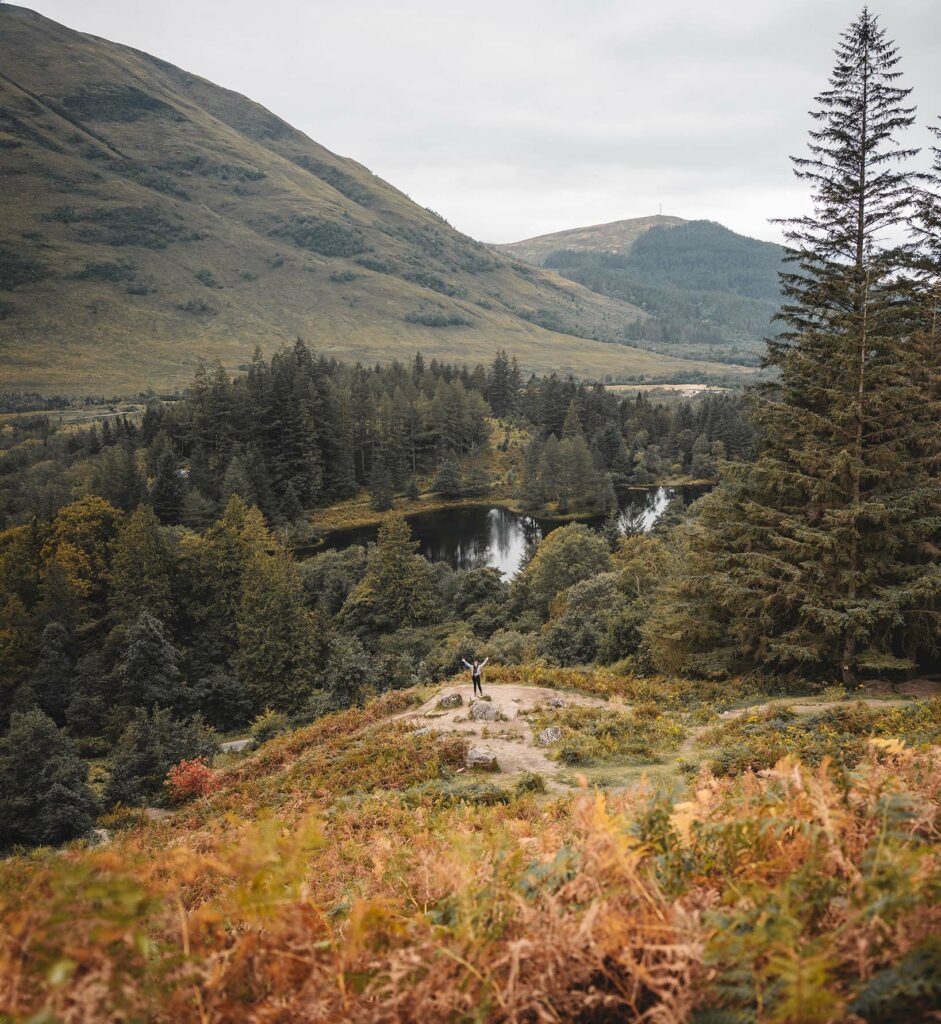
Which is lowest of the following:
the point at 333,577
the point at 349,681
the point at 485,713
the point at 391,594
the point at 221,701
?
the point at 221,701

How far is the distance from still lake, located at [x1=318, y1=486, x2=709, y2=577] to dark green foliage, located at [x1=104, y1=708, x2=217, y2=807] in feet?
145

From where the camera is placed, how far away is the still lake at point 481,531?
71.4 meters

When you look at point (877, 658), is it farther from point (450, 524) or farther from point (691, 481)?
point (691, 481)

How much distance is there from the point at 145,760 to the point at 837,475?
22.3 metres

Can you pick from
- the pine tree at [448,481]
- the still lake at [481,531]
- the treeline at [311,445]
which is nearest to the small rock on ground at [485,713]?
the still lake at [481,531]

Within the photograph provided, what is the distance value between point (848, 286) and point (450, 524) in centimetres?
6883

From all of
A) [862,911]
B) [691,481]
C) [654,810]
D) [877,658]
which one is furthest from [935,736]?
[691,481]

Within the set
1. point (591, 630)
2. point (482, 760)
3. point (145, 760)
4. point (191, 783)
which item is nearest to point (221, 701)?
point (145, 760)

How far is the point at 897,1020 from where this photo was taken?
2271 mm

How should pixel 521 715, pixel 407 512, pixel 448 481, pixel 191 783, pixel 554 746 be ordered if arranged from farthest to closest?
1. pixel 448 481
2. pixel 407 512
3. pixel 191 783
4. pixel 521 715
5. pixel 554 746

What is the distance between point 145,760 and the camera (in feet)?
66.8

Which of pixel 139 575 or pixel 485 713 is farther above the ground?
pixel 485 713

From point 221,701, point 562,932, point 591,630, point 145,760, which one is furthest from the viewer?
point 221,701

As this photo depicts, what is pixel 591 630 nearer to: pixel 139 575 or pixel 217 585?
pixel 217 585
